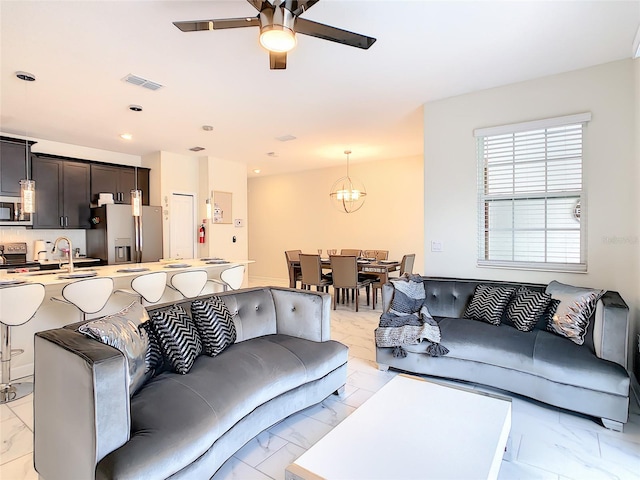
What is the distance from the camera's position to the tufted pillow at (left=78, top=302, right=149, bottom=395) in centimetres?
171

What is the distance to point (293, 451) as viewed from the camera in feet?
6.78

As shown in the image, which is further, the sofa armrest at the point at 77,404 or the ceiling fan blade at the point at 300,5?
the ceiling fan blade at the point at 300,5

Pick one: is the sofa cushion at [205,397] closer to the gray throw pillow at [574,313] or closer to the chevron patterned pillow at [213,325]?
the chevron patterned pillow at [213,325]

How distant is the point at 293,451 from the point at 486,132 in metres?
3.45

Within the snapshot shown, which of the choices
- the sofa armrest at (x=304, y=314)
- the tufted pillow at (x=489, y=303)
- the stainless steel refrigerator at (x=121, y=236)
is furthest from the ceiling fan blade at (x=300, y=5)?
the stainless steel refrigerator at (x=121, y=236)

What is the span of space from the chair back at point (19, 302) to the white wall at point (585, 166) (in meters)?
3.74

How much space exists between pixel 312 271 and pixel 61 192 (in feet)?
13.6

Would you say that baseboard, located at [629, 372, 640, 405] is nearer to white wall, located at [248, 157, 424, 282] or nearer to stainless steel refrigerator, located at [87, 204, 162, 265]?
white wall, located at [248, 157, 424, 282]

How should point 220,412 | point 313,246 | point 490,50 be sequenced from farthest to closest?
point 313,246, point 490,50, point 220,412

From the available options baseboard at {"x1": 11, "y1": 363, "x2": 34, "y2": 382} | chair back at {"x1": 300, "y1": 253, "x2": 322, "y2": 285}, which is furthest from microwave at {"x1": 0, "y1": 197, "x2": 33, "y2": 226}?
chair back at {"x1": 300, "y1": 253, "x2": 322, "y2": 285}

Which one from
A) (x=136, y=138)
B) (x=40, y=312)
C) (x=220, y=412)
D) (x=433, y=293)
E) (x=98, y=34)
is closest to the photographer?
(x=220, y=412)

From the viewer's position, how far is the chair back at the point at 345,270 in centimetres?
558

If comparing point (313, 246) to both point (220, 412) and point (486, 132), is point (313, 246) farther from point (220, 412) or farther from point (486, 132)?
point (220, 412)

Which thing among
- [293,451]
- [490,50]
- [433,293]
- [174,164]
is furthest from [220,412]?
[174,164]
